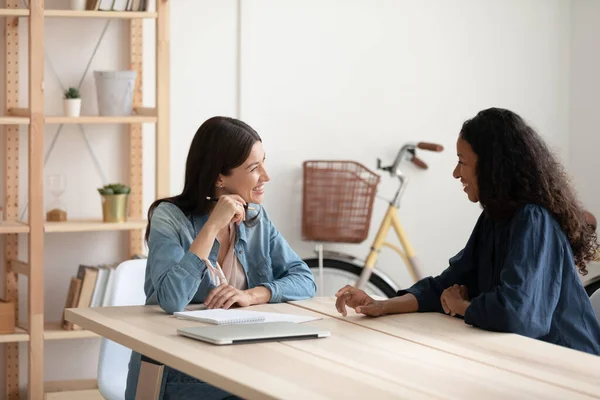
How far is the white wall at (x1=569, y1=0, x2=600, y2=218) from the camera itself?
472 centimetres

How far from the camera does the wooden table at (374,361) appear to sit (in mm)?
1549

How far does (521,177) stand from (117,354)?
48.5 inches

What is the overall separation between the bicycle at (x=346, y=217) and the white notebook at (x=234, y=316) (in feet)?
6.59

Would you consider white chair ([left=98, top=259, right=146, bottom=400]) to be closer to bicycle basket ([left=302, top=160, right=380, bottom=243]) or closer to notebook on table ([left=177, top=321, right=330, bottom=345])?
notebook on table ([left=177, top=321, right=330, bottom=345])

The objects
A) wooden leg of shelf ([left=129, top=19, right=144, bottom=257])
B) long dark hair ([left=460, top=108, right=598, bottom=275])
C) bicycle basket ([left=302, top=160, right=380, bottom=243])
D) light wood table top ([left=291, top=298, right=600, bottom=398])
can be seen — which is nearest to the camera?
light wood table top ([left=291, top=298, right=600, bottom=398])

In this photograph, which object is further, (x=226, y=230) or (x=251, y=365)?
(x=226, y=230)

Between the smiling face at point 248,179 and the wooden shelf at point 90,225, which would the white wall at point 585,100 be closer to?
the wooden shelf at point 90,225

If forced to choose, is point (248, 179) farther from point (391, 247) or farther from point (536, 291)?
point (391, 247)

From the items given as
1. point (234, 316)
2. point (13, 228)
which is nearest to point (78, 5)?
point (13, 228)

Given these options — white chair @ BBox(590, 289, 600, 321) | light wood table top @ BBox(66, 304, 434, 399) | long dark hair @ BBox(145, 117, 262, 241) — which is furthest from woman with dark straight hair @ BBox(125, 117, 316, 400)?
white chair @ BBox(590, 289, 600, 321)

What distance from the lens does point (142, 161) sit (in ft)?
13.5

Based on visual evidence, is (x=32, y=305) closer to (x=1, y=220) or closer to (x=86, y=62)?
(x=1, y=220)

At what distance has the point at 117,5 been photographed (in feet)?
12.2

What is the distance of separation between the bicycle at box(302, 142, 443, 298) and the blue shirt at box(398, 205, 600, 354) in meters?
1.98
